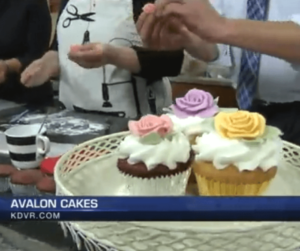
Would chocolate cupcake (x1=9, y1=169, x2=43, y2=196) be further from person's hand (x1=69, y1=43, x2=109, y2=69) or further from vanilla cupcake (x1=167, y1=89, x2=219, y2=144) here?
person's hand (x1=69, y1=43, x2=109, y2=69)

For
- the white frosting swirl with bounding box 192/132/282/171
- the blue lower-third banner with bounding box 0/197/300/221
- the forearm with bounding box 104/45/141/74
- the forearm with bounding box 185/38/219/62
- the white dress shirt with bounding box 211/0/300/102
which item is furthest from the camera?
the forearm with bounding box 104/45/141/74

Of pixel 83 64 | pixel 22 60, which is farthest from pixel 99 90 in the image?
pixel 22 60

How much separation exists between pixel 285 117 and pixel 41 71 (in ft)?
2.28

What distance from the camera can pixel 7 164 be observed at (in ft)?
3.46

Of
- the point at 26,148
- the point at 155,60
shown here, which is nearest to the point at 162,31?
the point at 155,60

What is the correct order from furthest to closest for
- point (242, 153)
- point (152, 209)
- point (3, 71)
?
point (3, 71)
point (242, 153)
point (152, 209)

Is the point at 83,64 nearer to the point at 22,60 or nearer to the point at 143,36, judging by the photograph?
the point at 143,36

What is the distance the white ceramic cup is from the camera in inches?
40.4

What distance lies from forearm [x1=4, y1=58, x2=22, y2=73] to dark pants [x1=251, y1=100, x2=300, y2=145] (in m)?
0.87

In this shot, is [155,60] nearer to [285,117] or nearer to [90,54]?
[90,54]

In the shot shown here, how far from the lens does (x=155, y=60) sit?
139 centimetres

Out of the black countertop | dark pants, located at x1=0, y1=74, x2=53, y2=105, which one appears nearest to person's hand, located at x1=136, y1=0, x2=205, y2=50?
the black countertop

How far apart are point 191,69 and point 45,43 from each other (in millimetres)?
503

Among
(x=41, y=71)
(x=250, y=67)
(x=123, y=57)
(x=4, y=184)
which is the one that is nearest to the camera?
(x=4, y=184)
